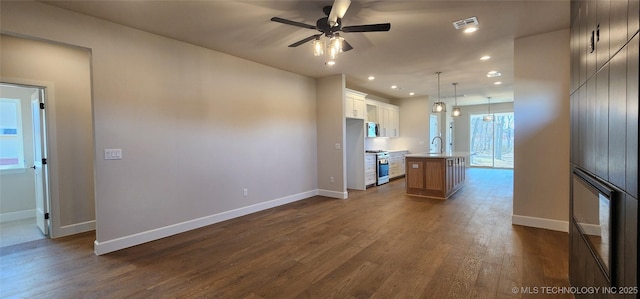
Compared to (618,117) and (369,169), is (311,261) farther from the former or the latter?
(369,169)

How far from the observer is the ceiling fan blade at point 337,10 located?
2242 mm

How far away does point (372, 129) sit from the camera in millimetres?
7551

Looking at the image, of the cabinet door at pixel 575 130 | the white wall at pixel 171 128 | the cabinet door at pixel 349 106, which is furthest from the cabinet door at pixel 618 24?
the cabinet door at pixel 349 106

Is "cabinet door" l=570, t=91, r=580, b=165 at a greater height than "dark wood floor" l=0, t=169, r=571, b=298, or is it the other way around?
"cabinet door" l=570, t=91, r=580, b=165

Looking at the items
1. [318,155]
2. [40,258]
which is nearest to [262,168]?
[318,155]

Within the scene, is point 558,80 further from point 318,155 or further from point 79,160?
point 79,160

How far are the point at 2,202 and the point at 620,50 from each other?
718 centimetres

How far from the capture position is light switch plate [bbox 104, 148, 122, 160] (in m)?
3.17

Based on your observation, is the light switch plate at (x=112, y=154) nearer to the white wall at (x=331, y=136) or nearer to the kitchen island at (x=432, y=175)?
the white wall at (x=331, y=136)

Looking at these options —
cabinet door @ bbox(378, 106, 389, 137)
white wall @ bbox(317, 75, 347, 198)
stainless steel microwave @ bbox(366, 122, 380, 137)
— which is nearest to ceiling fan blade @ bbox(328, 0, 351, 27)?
white wall @ bbox(317, 75, 347, 198)

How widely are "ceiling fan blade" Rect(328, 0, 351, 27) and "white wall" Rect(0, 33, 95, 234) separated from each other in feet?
10.5

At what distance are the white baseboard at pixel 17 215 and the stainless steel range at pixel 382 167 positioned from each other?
6885 millimetres

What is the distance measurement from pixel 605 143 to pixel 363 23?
2.49m

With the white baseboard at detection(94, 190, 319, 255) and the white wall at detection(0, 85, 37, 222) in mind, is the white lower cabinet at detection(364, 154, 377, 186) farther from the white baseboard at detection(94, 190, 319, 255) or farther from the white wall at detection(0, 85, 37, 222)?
the white wall at detection(0, 85, 37, 222)
